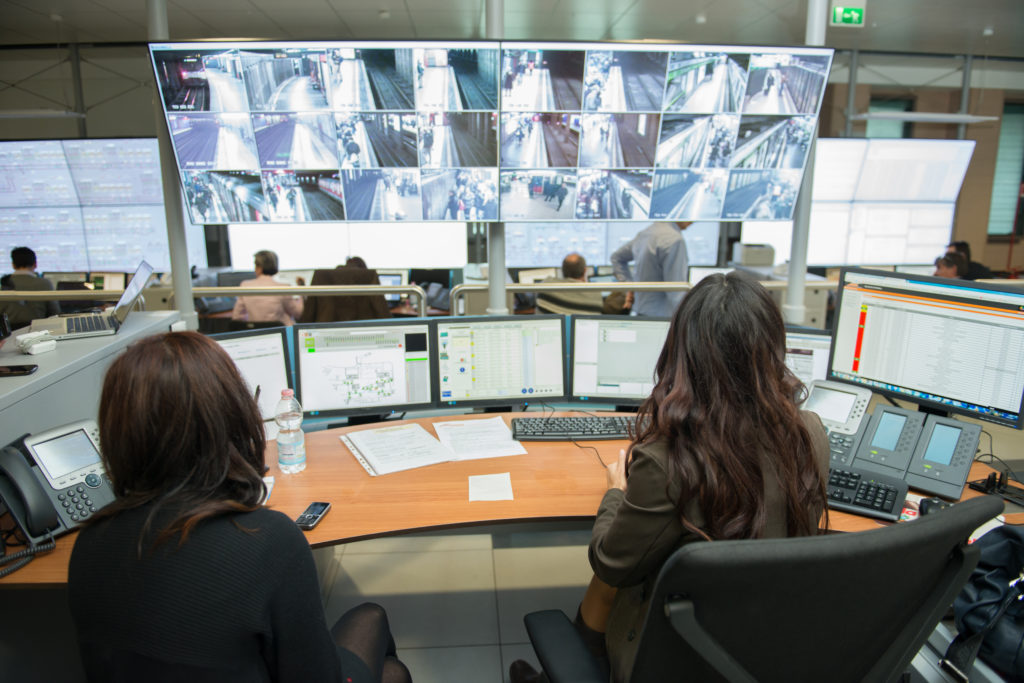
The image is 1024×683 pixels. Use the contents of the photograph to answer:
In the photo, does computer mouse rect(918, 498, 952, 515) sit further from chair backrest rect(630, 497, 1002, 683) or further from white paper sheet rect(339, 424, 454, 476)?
white paper sheet rect(339, 424, 454, 476)

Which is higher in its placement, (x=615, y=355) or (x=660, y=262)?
(x=660, y=262)

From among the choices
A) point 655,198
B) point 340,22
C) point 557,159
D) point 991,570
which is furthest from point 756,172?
point 340,22

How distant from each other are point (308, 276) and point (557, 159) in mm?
3513

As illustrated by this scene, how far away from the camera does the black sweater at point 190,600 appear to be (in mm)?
837

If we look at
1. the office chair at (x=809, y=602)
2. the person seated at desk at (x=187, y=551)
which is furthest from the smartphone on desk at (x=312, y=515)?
the office chair at (x=809, y=602)

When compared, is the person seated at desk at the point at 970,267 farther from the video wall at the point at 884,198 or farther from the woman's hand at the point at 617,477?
the woman's hand at the point at 617,477

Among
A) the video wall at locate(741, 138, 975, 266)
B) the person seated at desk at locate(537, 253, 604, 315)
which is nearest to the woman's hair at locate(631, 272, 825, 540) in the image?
the person seated at desk at locate(537, 253, 604, 315)

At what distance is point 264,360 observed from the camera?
6.44ft

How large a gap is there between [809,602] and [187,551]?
0.83m

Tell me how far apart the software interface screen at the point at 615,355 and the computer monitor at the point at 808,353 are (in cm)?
44

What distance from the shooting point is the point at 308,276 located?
551cm

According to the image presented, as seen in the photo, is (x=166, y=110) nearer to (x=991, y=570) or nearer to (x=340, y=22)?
(x=991, y=570)

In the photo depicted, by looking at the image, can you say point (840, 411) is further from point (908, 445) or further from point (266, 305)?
point (266, 305)

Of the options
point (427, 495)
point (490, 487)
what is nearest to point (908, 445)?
point (490, 487)
